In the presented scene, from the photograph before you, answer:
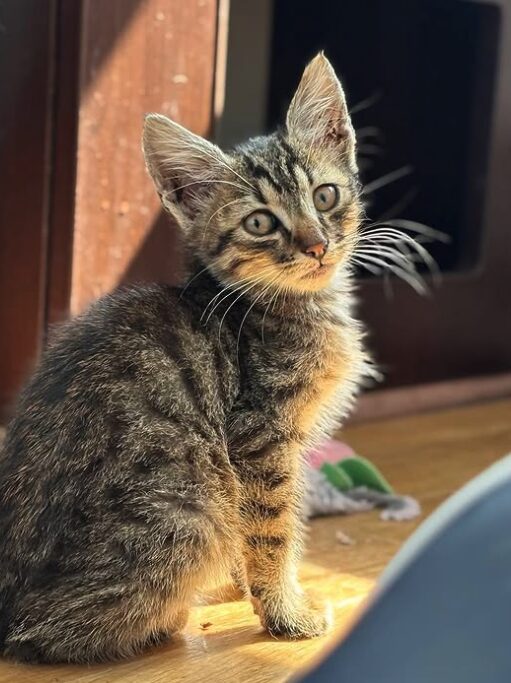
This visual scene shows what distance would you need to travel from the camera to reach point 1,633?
131 centimetres

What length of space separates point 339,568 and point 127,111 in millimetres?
997

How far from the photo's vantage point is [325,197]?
1529mm

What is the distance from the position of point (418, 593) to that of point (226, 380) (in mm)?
649

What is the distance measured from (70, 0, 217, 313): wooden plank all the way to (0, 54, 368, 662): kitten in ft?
1.70

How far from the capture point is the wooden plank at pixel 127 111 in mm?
2047

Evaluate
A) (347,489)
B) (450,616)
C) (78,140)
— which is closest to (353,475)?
(347,489)

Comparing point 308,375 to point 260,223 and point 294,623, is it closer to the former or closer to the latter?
point 260,223

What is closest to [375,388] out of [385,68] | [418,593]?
[385,68]

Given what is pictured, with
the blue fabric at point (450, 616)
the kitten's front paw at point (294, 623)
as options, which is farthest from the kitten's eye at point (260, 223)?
the blue fabric at point (450, 616)

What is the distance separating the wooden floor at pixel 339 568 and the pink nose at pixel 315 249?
493 mm

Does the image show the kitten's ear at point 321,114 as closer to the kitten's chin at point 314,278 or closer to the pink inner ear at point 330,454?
the kitten's chin at point 314,278

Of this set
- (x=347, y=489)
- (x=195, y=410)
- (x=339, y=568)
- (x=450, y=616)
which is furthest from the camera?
(x=347, y=489)

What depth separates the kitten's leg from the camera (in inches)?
55.2

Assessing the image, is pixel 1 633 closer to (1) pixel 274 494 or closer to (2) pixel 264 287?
(1) pixel 274 494
